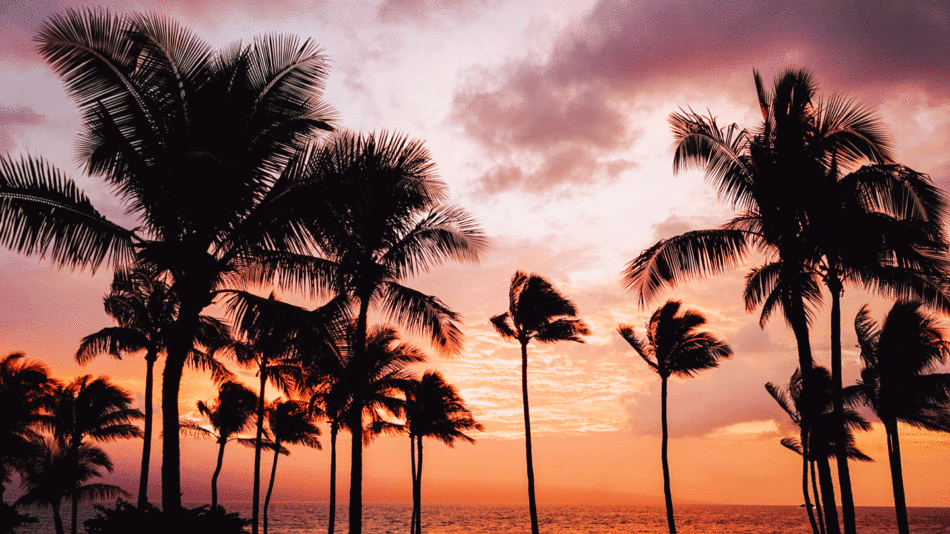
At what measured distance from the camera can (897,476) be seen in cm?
2081

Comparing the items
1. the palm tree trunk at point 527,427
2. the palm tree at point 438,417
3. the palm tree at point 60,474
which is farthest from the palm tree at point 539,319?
the palm tree at point 60,474

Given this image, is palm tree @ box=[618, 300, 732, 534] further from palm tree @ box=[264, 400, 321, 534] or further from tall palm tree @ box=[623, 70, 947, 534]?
palm tree @ box=[264, 400, 321, 534]

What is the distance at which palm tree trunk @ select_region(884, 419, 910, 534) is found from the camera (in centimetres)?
1937

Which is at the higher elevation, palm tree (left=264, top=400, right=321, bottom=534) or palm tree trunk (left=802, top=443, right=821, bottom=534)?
palm tree (left=264, top=400, right=321, bottom=534)

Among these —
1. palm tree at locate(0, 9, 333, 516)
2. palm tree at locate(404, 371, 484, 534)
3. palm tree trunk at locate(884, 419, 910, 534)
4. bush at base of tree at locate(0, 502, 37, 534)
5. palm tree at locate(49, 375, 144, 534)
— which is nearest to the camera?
palm tree at locate(0, 9, 333, 516)

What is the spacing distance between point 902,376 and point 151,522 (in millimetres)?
23519

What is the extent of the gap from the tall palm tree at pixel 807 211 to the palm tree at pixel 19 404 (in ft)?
83.2

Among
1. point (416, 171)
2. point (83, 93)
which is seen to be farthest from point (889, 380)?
point (83, 93)

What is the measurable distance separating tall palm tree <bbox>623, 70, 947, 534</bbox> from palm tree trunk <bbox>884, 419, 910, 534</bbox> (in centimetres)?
970

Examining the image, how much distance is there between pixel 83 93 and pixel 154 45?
1298mm

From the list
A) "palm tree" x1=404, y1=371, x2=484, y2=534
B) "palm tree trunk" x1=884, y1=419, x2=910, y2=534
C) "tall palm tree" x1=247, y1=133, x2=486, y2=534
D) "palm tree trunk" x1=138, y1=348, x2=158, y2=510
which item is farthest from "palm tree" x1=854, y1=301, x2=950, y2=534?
"palm tree trunk" x1=138, y1=348, x2=158, y2=510

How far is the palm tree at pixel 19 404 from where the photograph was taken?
24.4m

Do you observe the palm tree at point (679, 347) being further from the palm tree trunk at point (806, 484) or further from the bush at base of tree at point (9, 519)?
the bush at base of tree at point (9, 519)

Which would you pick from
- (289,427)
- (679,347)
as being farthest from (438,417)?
(679,347)
